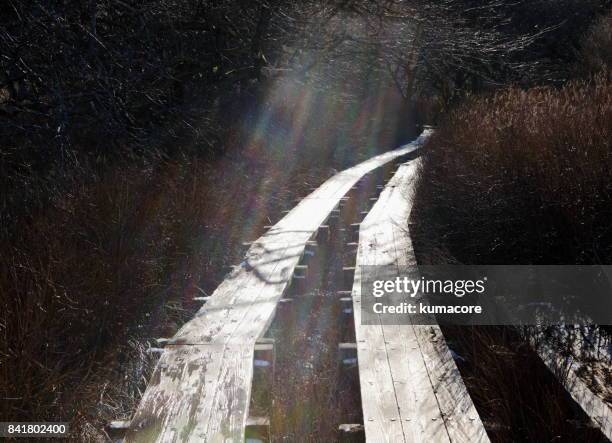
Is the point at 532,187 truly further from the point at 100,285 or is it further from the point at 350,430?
the point at 100,285

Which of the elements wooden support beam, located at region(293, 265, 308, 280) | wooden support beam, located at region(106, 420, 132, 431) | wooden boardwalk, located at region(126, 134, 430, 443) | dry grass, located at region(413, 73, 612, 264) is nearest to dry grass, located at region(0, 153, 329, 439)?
wooden support beam, located at region(106, 420, 132, 431)

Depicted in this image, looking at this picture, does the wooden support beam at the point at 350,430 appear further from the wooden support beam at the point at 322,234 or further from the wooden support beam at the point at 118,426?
the wooden support beam at the point at 322,234

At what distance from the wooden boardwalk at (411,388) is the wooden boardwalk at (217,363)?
66 cm

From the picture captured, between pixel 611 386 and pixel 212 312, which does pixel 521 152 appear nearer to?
pixel 611 386

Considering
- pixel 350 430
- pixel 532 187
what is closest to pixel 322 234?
pixel 532 187

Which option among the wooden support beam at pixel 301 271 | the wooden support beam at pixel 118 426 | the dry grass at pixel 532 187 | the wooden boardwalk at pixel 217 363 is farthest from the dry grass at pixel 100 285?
the dry grass at pixel 532 187

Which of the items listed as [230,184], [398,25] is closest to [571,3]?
[398,25]

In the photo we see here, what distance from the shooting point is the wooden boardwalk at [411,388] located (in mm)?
3098

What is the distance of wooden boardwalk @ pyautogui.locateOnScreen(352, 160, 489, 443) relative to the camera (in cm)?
310

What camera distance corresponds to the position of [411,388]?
3.55 metres

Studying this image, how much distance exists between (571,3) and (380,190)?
16652 mm

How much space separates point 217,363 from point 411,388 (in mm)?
1128

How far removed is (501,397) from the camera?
3.76 metres

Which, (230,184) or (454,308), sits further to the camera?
(230,184)
